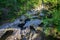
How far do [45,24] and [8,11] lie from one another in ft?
11.7

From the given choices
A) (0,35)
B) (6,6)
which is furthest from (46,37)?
(6,6)

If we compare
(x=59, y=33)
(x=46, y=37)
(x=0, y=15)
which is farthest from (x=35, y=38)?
(x=0, y=15)

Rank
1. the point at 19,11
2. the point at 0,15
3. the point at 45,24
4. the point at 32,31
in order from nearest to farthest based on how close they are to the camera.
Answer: the point at 45,24, the point at 32,31, the point at 0,15, the point at 19,11

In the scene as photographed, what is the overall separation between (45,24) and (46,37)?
43cm

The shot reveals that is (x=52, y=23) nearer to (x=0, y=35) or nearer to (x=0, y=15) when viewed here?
(x=0, y=35)

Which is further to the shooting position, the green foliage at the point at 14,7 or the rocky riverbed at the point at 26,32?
the green foliage at the point at 14,7

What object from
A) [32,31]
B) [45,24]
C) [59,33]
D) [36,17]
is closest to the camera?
[59,33]

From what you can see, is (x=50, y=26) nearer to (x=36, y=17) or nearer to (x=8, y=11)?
(x=36, y=17)

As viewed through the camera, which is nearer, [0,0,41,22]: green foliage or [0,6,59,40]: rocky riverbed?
[0,6,59,40]: rocky riverbed

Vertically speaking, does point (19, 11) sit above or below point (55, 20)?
below

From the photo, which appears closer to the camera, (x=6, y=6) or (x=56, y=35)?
(x=56, y=35)

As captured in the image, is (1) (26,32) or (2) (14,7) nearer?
(1) (26,32)

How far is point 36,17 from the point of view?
25.2 feet

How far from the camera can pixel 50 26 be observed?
243 inches
